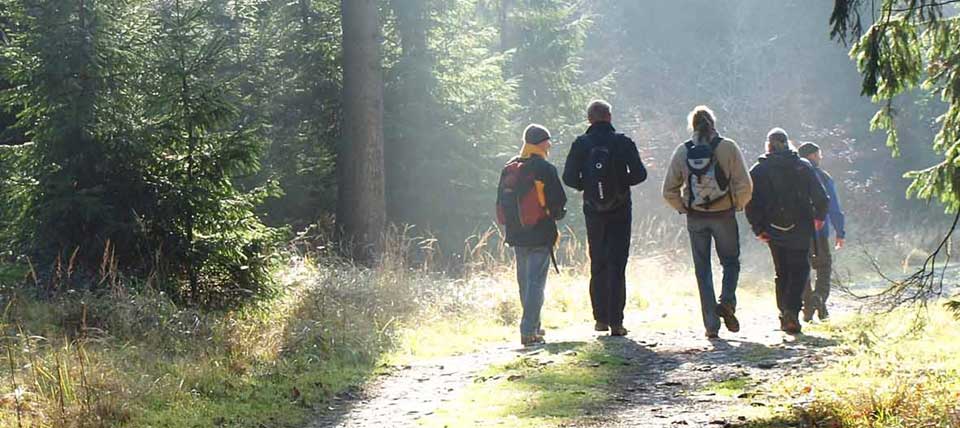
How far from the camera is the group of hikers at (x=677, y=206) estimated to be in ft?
30.6

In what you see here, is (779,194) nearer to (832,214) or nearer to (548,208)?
(832,214)

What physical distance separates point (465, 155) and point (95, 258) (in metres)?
10.4

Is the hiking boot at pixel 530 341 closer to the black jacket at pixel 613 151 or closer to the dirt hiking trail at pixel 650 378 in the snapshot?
the dirt hiking trail at pixel 650 378

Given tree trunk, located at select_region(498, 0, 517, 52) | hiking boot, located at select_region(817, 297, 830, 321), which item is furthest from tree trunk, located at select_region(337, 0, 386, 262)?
tree trunk, located at select_region(498, 0, 517, 52)

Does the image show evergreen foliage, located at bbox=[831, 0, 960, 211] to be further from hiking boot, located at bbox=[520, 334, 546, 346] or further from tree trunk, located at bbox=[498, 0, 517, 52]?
tree trunk, located at bbox=[498, 0, 517, 52]

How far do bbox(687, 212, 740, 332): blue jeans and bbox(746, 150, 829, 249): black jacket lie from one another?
0.56 metres

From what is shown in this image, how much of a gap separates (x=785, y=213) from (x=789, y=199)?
14 cm

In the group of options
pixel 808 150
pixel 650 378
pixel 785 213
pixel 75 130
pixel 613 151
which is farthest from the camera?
pixel 808 150

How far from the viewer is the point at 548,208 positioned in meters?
9.50

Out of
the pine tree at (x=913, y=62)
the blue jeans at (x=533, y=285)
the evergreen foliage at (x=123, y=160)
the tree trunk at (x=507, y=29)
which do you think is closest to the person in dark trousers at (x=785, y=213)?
the blue jeans at (x=533, y=285)

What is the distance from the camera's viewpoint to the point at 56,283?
8930 mm

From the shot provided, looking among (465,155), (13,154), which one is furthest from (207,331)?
(465,155)

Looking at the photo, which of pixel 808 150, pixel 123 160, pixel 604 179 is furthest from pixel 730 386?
pixel 123 160

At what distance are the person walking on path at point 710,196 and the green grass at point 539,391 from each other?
1.30 m
